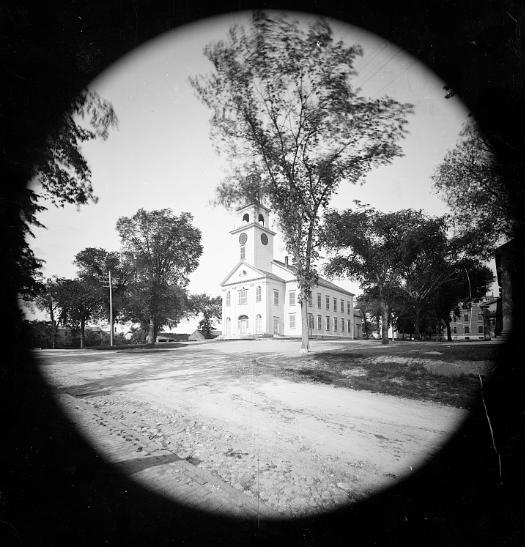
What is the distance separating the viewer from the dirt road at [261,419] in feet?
6.10

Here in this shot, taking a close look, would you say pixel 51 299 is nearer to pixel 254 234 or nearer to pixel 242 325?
pixel 254 234

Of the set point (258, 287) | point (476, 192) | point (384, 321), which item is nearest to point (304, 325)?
point (258, 287)

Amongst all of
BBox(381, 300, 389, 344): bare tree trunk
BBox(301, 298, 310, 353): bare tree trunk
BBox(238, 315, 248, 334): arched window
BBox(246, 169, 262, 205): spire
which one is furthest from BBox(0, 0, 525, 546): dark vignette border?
BBox(238, 315, 248, 334): arched window

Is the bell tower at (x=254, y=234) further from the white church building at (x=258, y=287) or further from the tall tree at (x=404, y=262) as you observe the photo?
the tall tree at (x=404, y=262)

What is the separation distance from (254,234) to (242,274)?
0.47 metres

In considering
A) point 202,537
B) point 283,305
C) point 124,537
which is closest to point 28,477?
point 124,537

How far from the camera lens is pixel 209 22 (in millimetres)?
1783

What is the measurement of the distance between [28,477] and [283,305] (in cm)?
273

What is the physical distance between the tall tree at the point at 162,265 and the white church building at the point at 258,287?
35 centimetres

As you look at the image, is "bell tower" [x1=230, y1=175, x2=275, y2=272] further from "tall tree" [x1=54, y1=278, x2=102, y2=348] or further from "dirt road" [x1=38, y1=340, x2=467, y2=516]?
"tall tree" [x1=54, y1=278, x2=102, y2=348]

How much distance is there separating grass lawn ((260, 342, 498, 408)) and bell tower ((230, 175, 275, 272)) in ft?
3.60

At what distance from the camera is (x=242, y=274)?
9.29 ft

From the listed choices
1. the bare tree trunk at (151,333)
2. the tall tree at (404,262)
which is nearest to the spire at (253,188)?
the tall tree at (404,262)

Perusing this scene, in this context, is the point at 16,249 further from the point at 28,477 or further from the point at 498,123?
the point at 498,123
